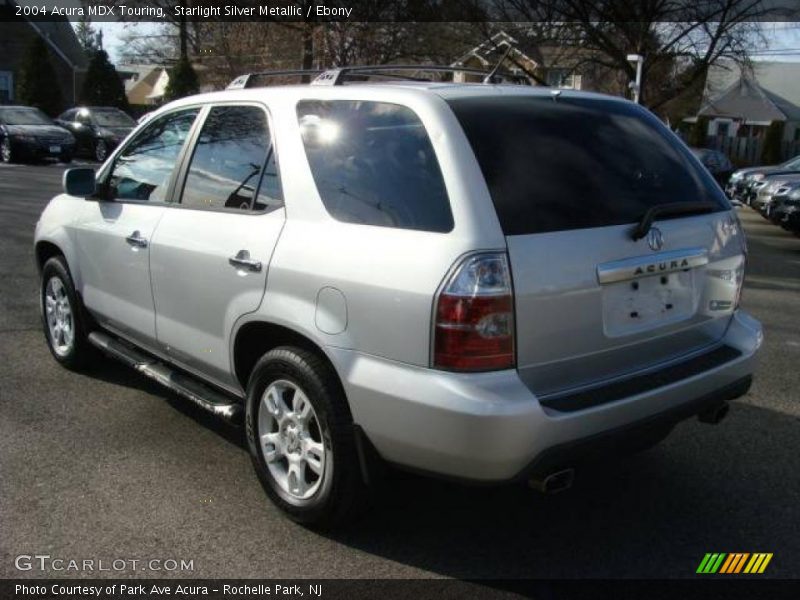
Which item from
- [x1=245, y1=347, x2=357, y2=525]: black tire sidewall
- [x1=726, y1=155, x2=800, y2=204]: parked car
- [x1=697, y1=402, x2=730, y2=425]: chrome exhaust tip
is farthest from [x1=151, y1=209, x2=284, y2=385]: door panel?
[x1=726, y1=155, x2=800, y2=204]: parked car

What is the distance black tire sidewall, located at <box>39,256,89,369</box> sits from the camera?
507 centimetres

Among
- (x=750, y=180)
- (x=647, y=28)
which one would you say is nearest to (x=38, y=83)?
(x=647, y=28)

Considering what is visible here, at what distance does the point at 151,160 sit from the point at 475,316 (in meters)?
2.56

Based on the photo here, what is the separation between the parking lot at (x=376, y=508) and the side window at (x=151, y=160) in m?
1.25

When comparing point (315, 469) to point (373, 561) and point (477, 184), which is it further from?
point (477, 184)

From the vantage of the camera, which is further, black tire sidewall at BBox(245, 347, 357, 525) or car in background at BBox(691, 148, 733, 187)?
car in background at BBox(691, 148, 733, 187)

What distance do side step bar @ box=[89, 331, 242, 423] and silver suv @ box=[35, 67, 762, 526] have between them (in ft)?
0.07

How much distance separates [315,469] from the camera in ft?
10.8

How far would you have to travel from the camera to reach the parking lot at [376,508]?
10.5ft

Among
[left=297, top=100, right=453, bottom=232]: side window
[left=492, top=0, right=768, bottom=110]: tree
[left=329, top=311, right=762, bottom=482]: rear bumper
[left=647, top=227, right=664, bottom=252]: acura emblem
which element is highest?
[left=492, top=0, right=768, bottom=110]: tree

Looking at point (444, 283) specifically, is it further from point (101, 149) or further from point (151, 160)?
point (101, 149)

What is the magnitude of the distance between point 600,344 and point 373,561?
121 cm

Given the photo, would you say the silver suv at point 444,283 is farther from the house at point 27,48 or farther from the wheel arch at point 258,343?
the house at point 27,48

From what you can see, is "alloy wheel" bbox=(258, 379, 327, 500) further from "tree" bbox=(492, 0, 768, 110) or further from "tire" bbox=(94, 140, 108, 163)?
"tree" bbox=(492, 0, 768, 110)
